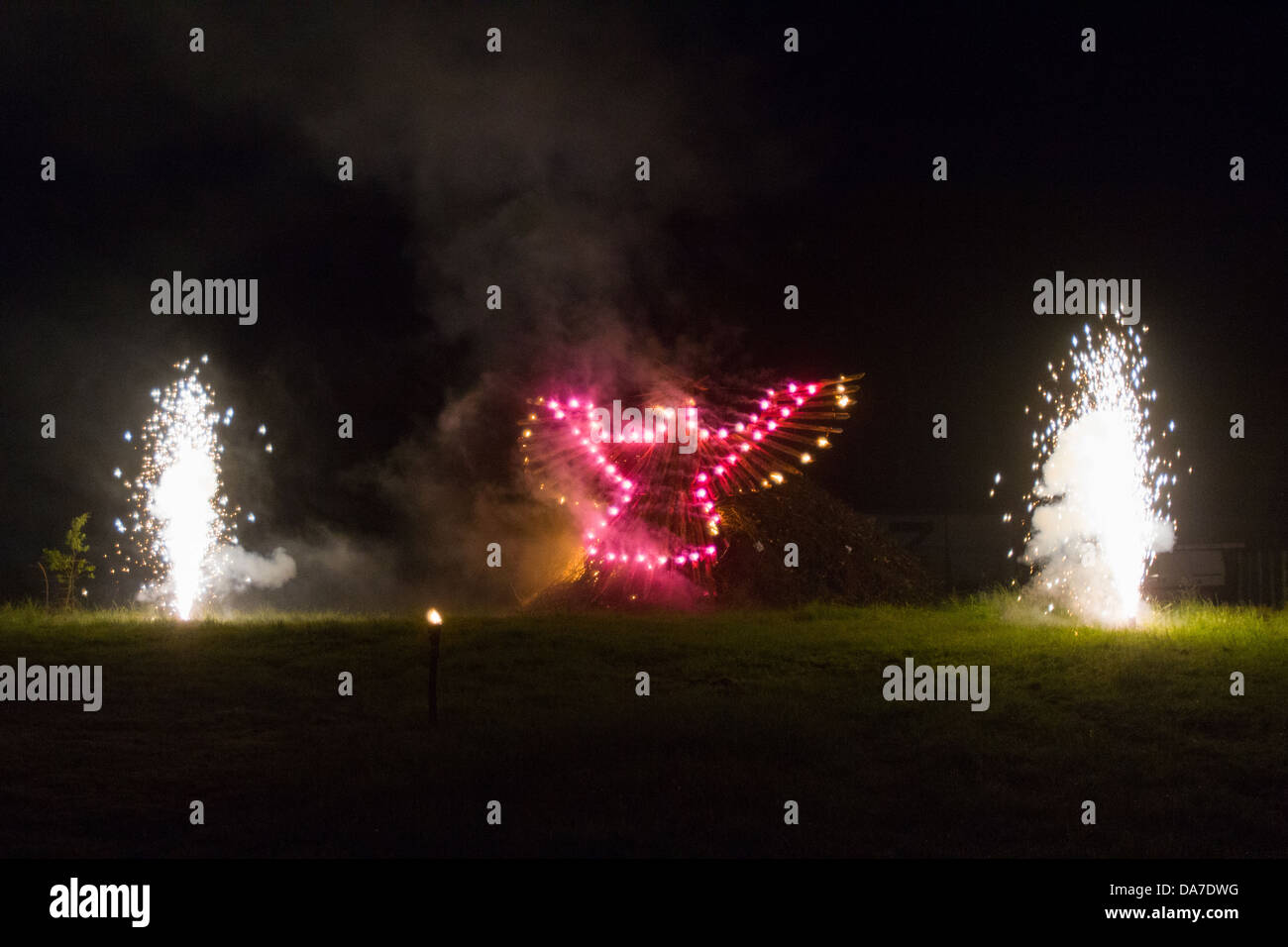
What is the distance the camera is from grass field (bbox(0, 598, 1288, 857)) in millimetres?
6746

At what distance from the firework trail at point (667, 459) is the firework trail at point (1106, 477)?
3668 millimetres

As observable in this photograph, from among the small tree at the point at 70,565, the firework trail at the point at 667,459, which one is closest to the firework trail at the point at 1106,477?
the firework trail at the point at 667,459

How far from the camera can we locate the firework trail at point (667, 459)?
1886cm

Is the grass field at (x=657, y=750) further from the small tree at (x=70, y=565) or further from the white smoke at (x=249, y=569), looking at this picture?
the white smoke at (x=249, y=569)

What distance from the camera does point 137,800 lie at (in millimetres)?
7531

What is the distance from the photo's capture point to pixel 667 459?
1938 cm

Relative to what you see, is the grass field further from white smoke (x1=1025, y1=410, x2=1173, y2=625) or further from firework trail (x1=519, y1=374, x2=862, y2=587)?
firework trail (x1=519, y1=374, x2=862, y2=587)

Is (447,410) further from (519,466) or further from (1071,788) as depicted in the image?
(1071,788)

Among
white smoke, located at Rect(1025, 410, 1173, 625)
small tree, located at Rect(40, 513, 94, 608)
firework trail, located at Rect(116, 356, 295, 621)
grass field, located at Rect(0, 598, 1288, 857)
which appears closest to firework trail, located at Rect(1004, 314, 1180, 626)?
white smoke, located at Rect(1025, 410, 1173, 625)

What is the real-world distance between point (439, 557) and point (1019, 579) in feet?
38.9

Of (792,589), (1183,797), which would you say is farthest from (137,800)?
(792,589)

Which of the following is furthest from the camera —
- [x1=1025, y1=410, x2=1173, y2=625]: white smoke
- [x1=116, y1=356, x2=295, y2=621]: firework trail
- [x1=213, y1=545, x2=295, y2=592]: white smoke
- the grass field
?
[x1=213, y1=545, x2=295, y2=592]: white smoke

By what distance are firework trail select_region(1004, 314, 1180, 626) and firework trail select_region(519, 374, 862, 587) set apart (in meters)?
3.67
